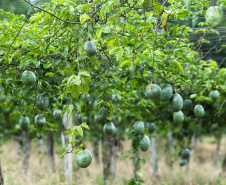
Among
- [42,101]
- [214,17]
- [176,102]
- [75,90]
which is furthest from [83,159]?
[214,17]

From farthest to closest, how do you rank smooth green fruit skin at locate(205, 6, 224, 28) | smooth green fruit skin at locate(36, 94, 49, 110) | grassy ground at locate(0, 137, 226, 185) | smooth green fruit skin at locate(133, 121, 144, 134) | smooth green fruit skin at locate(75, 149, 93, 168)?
grassy ground at locate(0, 137, 226, 185) → smooth green fruit skin at locate(133, 121, 144, 134) → smooth green fruit skin at locate(36, 94, 49, 110) → smooth green fruit skin at locate(75, 149, 93, 168) → smooth green fruit skin at locate(205, 6, 224, 28)

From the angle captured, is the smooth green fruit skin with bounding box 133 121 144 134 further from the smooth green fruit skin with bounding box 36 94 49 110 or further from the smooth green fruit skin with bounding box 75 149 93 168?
the smooth green fruit skin with bounding box 75 149 93 168

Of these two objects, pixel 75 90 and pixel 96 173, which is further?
pixel 96 173

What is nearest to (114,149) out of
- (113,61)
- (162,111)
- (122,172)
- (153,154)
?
(162,111)

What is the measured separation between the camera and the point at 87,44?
2434mm

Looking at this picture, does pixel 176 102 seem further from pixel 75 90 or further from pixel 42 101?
pixel 42 101

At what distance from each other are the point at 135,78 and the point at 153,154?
22.6ft

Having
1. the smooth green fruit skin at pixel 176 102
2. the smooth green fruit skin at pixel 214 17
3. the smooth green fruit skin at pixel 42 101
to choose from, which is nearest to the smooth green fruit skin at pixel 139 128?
the smooth green fruit skin at pixel 176 102

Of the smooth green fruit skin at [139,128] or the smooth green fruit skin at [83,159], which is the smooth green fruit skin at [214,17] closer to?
the smooth green fruit skin at [83,159]

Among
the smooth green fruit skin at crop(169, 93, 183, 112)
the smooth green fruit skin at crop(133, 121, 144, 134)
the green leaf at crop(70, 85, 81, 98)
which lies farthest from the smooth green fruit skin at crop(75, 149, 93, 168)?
the smooth green fruit skin at crop(133, 121, 144, 134)

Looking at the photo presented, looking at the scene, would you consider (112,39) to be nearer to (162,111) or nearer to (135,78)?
(135,78)

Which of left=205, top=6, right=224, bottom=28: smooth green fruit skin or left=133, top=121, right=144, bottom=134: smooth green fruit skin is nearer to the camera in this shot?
left=205, top=6, right=224, bottom=28: smooth green fruit skin

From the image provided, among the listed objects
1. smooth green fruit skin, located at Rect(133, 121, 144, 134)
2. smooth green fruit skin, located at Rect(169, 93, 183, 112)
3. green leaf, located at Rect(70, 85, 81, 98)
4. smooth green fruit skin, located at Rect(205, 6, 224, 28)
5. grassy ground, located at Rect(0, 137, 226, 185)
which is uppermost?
smooth green fruit skin, located at Rect(205, 6, 224, 28)

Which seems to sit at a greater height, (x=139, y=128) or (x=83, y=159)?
(x=83, y=159)
